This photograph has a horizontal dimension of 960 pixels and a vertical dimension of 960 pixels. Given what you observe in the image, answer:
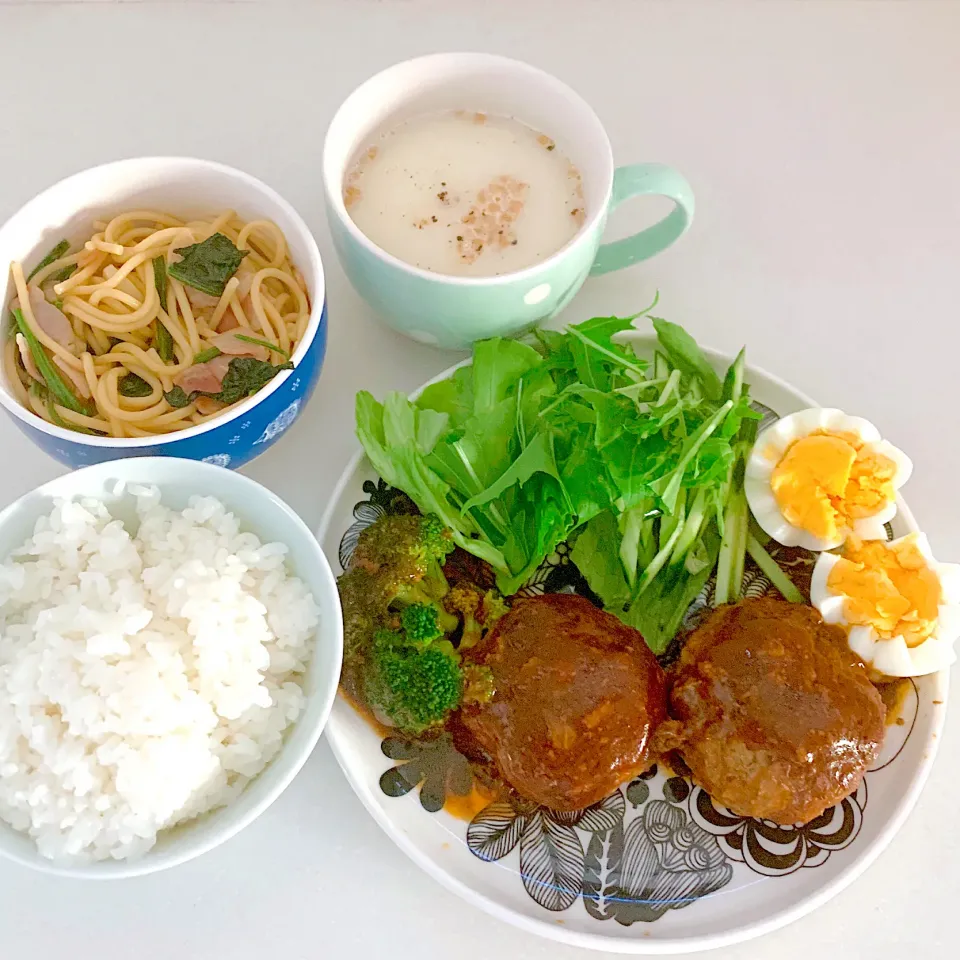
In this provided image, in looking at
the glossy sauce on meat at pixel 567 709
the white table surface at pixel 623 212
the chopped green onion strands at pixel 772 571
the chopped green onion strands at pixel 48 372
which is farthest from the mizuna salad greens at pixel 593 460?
the chopped green onion strands at pixel 48 372

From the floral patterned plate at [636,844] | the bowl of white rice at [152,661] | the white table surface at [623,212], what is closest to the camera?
the bowl of white rice at [152,661]

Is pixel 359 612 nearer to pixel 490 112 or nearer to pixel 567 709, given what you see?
pixel 567 709

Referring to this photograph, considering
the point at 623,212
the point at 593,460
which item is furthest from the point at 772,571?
the point at 623,212

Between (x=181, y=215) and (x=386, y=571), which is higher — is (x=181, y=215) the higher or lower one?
the higher one

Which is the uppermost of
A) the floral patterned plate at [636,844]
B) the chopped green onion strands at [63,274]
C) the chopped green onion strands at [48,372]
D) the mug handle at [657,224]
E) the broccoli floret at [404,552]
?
the mug handle at [657,224]

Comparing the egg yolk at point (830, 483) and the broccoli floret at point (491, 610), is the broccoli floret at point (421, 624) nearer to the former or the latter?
the broccoli floret at point (491, 610)

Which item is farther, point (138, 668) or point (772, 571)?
point (772, 571)

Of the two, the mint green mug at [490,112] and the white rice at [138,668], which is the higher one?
the mint green mug at [490,112]
